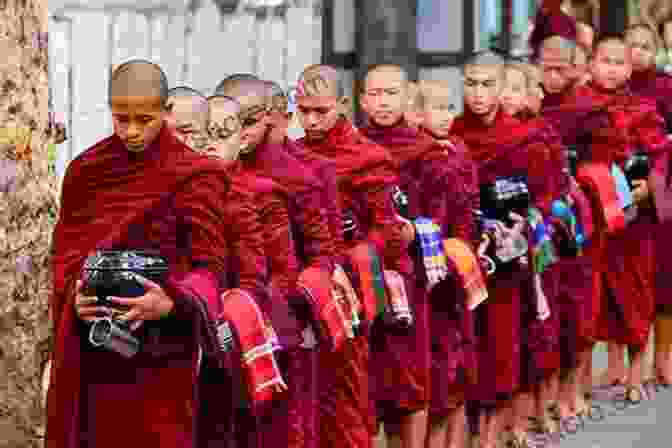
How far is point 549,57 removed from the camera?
1177 centimetres

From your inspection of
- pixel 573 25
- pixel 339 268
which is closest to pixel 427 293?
pixel 339 268

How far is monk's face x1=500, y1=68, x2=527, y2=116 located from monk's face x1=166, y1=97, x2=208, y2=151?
10.7 ft

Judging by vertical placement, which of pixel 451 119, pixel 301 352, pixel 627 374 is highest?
pixel 451 119

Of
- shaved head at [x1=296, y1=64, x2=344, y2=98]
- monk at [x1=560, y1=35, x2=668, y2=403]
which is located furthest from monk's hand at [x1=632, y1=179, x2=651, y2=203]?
shaved head at [x1=296, y1=64, x2=344, y2=98]

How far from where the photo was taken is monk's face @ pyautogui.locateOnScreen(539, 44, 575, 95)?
1172cm

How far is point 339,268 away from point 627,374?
4.66 metres

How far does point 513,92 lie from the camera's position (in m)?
10.3

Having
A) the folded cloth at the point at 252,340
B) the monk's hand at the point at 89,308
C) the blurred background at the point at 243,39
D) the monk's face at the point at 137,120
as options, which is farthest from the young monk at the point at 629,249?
the monk's hand at the point at 89,308

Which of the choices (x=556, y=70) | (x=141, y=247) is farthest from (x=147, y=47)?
(x=141, y=247)

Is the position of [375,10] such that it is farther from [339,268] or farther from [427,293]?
[339,268]

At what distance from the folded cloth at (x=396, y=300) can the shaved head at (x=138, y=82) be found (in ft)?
7.91

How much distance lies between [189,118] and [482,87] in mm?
2928

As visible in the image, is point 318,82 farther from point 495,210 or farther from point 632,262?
point 632,262

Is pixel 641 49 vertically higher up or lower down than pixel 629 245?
higher up
